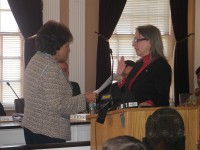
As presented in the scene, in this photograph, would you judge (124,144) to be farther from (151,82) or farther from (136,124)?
(151,82)

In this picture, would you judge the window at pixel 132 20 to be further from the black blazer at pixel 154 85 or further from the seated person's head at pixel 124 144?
the seated person's head at pixel 124 144

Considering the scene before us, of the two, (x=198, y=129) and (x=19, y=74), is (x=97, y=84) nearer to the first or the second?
(x=19, y=74)

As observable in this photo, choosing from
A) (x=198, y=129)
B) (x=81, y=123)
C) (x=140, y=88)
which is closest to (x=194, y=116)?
(x=198, y=129)

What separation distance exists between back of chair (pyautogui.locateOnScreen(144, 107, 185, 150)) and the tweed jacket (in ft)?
2.69

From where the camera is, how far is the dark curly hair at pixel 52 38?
10.6 ft

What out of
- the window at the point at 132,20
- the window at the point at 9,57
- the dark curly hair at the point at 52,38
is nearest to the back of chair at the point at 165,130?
the dark curly hair at the point at 52,38

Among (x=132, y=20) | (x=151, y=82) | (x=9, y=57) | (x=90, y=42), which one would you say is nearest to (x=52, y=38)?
(x=151, y=82)

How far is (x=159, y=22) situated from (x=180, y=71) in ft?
3.12

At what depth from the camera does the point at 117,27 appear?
25.8 ft

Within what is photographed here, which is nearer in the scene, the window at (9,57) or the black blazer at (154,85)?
the black blazer at (154,85)

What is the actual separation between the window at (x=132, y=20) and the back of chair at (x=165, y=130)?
5371 mm

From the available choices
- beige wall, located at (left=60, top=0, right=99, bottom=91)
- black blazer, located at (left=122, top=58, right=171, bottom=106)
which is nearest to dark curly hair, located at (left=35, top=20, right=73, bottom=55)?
black blazer, located at (left=122, top=58, right=171, bottom=106)

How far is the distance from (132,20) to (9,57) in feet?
7.34

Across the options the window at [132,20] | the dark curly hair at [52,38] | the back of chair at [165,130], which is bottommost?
the back of chair at [165,130]
